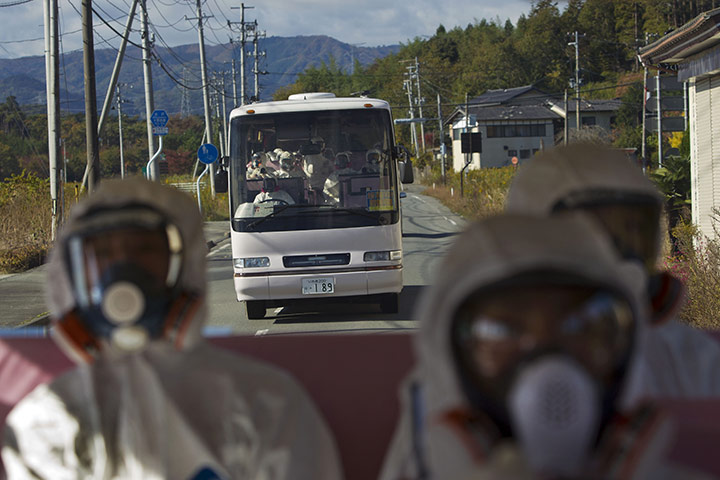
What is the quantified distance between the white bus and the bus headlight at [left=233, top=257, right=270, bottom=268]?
12mm

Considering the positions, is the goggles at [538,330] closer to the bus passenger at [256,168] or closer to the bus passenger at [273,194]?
the bus passenger at [273,194]

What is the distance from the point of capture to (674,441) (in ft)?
7.16

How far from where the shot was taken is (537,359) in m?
1.25

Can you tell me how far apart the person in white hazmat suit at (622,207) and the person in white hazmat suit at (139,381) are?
900 millimetres

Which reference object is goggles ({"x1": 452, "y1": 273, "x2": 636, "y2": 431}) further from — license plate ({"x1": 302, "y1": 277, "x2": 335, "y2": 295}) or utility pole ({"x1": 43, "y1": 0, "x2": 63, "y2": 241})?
utility pole ({"x1": 43, "y1": 0, "x2": 63, "y2": 241})

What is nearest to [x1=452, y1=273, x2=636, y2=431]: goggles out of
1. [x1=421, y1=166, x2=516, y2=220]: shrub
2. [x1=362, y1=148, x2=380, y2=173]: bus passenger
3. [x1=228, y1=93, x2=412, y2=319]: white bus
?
[x1=228, y1=93, x2=412, y2=319]: white bus

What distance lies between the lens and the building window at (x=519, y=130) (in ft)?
252

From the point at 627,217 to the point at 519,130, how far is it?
3048 inches

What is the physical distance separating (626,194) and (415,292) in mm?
10289

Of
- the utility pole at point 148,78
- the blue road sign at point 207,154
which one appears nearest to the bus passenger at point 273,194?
the utility pole at point 148,78

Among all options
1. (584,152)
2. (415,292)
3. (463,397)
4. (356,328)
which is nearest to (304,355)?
(584,152)

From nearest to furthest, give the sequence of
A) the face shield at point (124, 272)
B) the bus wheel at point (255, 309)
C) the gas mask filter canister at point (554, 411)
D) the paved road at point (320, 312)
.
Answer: the gas mask filter canister at point (554, 411)
the face shield at point (124, 272)
the paved road at point (320, 312)
the bus wheel at point (255, 309)

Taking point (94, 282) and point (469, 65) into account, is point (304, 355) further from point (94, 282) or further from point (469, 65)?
point (469, 65)

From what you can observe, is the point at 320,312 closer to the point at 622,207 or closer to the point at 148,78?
the point at 622,207
